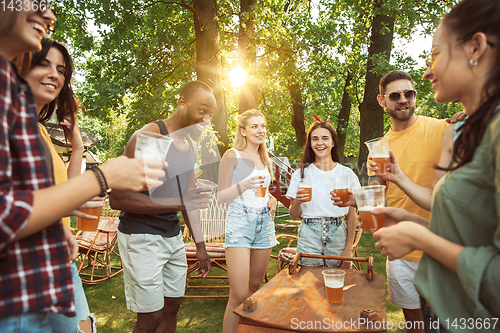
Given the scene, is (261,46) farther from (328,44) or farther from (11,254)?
(11,254)

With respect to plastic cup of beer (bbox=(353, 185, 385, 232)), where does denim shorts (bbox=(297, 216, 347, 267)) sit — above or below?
below

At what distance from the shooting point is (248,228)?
3283 millimetres

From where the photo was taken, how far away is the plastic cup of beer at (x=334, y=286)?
2.35 meters

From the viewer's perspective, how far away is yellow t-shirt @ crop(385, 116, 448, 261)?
274 cm

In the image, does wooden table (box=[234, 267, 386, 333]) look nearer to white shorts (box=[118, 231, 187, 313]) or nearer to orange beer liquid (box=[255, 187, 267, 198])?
white shorts (box=[118, 231, 187, 313])

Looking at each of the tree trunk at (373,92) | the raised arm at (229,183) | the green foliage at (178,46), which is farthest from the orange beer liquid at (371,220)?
the tree trunk at (373,92)

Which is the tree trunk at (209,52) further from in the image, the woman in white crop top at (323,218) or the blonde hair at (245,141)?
the woman in white crop top at (323,218)

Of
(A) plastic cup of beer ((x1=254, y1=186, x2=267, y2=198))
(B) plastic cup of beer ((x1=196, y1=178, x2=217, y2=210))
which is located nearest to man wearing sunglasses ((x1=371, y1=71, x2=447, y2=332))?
(A) plastic cup of beer ((x1=254, y1=186, x2=267, y2=198))

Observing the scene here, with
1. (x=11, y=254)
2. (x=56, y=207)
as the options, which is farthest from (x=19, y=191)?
(x=11, y=254)

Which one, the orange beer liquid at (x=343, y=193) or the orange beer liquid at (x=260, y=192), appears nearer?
the orange beer liquid at (x=343, y=193)

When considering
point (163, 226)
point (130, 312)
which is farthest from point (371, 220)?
point (130, 312)

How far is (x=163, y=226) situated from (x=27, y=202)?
1.70 m

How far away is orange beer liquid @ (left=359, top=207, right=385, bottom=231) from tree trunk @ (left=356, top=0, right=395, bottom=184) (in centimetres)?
772

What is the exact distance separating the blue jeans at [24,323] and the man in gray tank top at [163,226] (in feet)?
4.54
